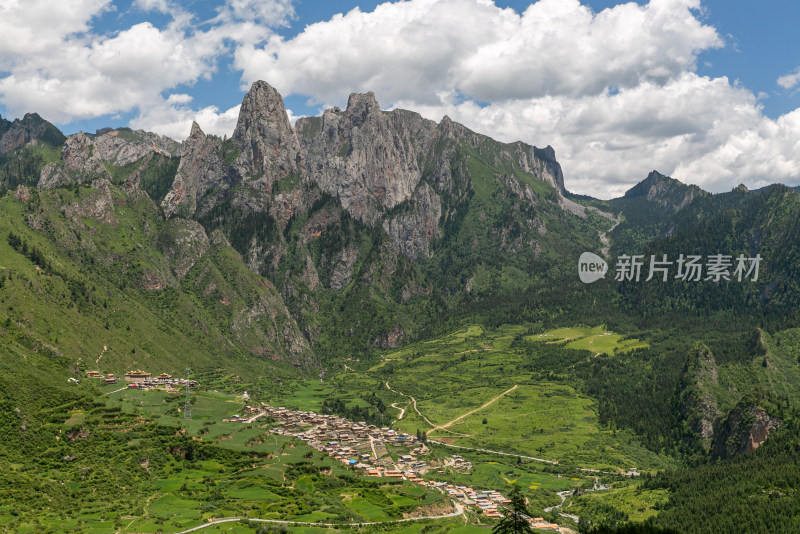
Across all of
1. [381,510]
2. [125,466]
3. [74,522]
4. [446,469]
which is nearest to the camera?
[74,522]

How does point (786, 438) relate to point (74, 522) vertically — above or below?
above

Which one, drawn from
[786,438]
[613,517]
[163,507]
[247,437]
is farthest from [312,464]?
[786,438]

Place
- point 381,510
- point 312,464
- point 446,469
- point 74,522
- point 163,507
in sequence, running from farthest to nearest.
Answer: point 446,469, point 312,464, point 381,510, point 163,507, point 74,522

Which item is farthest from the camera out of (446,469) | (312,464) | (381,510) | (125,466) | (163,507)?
(446,469)

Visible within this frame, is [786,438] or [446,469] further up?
[786,438]

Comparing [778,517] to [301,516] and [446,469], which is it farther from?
[301,516]

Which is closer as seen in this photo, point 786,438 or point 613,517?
point 613,517

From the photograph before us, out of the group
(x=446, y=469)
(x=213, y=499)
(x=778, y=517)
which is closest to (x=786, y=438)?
(x=778, y=517)

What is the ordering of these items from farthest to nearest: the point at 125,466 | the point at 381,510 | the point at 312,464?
the point at 312,464 < the point at 125,466 < the point at 381,510

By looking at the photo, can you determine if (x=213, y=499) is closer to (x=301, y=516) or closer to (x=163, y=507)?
(x=163, y=507)
